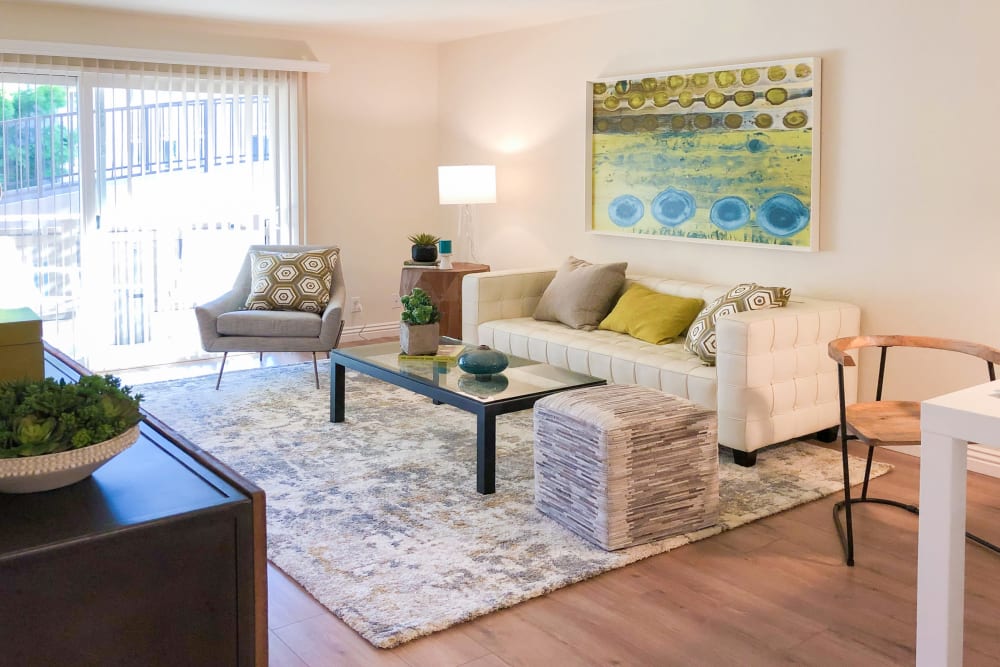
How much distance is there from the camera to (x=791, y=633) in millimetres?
2684

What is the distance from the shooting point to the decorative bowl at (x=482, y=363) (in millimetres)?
4098

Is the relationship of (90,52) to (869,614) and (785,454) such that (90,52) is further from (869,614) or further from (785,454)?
(869,614)

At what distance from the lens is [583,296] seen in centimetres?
536

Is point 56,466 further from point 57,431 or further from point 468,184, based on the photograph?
point 468,184

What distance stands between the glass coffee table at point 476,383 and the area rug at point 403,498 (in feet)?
0.56

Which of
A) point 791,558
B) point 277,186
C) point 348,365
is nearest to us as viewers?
point 791,558

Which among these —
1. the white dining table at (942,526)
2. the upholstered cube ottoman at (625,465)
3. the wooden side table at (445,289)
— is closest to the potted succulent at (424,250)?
the wooden side table at (445,289)

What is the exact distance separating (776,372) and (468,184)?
114 inches

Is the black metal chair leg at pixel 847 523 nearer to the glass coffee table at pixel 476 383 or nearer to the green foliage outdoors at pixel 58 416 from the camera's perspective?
the glass coffee table at pixel 476 383

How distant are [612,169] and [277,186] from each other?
2384 millimetres

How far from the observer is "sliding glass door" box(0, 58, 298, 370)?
19.0 feet

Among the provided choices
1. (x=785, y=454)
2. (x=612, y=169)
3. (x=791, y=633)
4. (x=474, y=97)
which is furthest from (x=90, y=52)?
(x=791, y=633)

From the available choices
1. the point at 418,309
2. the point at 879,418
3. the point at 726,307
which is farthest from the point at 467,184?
the point at 879,418

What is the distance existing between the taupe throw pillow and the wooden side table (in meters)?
0.87
